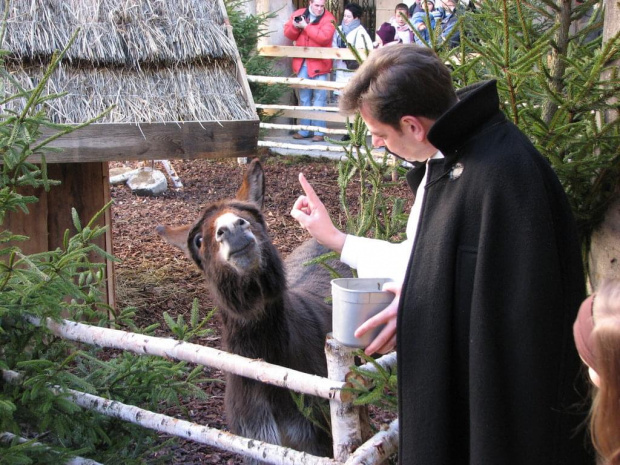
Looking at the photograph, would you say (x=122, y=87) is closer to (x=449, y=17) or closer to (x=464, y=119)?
(x=464, y=119)

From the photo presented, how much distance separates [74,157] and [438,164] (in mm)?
3551

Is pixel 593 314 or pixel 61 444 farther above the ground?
pixel 593 314

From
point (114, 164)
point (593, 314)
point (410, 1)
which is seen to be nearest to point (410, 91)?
point (593, 314)

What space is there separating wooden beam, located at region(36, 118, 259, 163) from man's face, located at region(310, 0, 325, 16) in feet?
25.8

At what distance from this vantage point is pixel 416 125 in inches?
88.5

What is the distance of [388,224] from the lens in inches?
146

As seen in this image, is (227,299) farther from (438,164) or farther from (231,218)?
(438,164)

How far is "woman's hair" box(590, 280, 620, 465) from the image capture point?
4.87 feet

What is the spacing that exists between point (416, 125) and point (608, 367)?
1.03 meters

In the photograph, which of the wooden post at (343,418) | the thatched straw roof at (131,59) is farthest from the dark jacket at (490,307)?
the thatched straw roof at (131,59)

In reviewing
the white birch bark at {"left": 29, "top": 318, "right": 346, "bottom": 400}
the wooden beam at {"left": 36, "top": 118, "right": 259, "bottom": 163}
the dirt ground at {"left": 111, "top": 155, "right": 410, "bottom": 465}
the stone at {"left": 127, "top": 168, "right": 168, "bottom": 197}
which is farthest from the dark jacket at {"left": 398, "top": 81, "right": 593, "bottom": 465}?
the stone at {"left": 127, "top": 168, "right": 168, "bottom": 197}

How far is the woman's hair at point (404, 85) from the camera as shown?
2184 mm

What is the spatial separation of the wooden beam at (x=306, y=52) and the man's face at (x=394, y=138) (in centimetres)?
1068

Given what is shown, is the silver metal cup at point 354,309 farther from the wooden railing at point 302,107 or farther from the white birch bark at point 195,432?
the wooden railing at point 302,107
